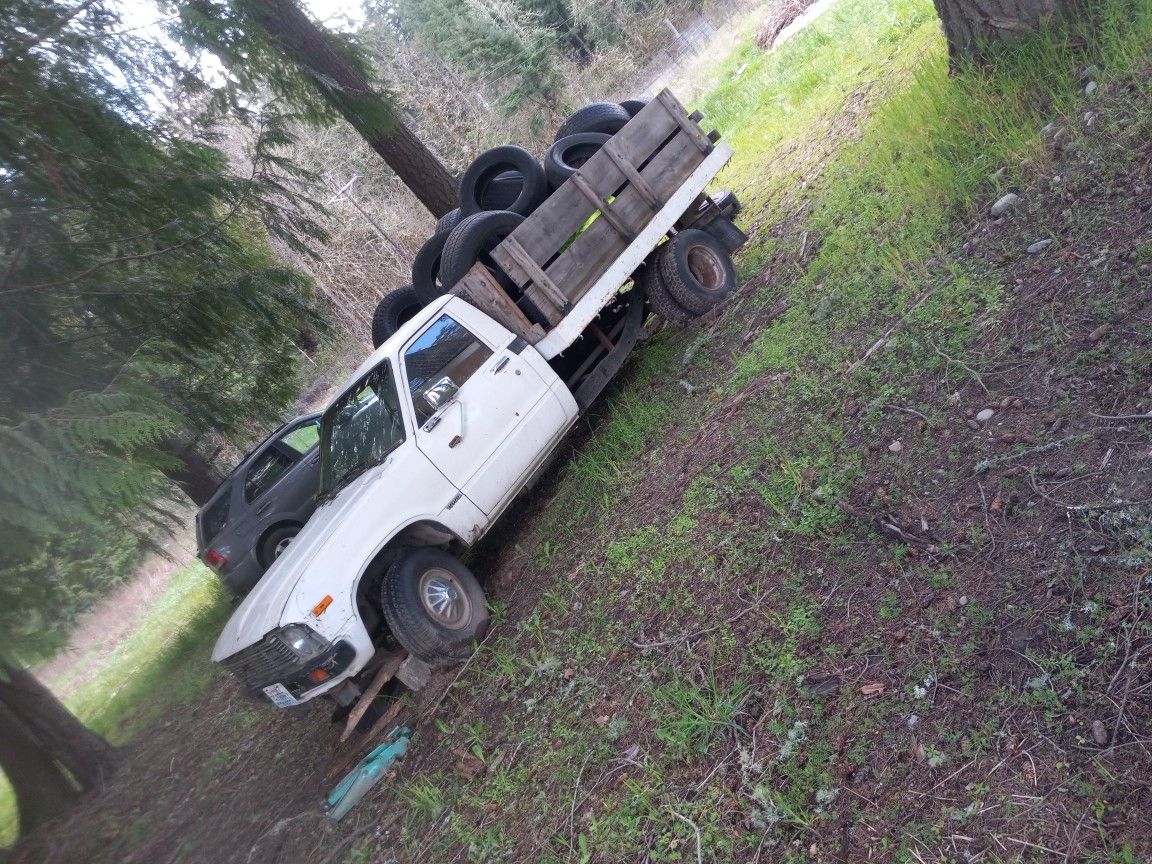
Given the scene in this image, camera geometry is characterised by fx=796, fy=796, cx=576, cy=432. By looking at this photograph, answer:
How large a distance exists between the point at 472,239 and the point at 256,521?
446cm

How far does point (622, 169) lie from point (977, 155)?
2.55 meters

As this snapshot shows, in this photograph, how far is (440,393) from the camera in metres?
5.60

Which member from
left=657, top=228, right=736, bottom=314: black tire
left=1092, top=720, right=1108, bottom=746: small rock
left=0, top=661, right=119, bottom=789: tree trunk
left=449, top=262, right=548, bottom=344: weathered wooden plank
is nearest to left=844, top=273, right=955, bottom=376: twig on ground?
left=657, top=228, right=736, bottom=314: black tire

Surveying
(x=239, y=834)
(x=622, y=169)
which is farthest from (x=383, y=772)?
(x=622, y=169)

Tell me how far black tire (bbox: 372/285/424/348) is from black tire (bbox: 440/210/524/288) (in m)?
1.15

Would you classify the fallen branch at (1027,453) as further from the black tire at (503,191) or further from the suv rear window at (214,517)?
the suv rear window at (214,517)

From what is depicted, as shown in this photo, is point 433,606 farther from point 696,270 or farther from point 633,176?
point 633,176

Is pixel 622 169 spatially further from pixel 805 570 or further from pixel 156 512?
pixel 156 512

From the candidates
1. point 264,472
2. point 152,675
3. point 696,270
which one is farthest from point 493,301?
point 152,675

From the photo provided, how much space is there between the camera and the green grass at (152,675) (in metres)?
8.89

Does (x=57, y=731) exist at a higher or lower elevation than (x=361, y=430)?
lower

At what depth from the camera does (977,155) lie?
494 centimetres

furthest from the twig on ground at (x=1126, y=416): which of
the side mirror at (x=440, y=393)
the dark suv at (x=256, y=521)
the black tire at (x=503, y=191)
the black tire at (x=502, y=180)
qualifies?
the dark suv at (x=256, y=521)

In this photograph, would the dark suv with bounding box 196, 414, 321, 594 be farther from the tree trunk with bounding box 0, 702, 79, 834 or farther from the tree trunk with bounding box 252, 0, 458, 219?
the tree trunk with bounding box 252, 0, 458, 219
